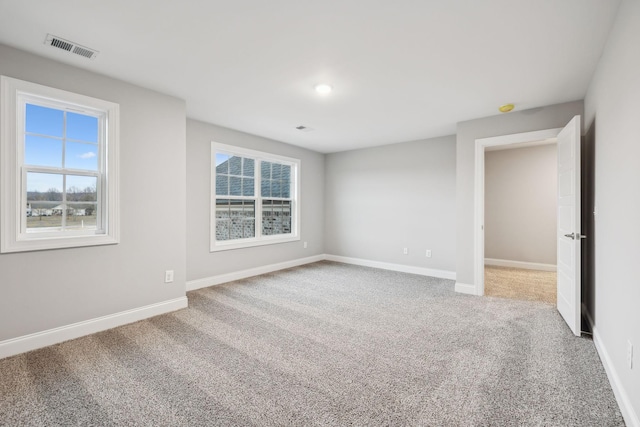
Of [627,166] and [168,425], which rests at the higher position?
[627,166]

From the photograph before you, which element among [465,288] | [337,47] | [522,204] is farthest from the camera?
[522,204]

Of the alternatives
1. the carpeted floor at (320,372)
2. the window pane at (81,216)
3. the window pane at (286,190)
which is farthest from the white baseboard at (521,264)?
the window pane at (81,216)

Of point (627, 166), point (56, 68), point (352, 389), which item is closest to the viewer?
point (627, 166)

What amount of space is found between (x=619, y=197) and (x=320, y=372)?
2351 millimetres

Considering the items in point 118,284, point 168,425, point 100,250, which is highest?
point 100,250

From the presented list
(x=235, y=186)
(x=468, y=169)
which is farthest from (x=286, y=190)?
(x=468, y=169)

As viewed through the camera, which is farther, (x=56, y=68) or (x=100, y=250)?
(x=100, y=250)

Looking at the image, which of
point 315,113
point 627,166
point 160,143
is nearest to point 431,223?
point 315,113

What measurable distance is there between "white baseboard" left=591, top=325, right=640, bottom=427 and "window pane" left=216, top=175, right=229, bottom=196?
15.5 ft

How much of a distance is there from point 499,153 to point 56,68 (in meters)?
7.00

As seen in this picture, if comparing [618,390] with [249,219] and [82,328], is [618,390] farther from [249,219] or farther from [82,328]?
[249,219]

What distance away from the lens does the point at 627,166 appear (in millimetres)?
1763

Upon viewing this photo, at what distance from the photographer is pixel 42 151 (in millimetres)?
2594

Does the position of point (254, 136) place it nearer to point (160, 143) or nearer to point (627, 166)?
point (160, 143)
